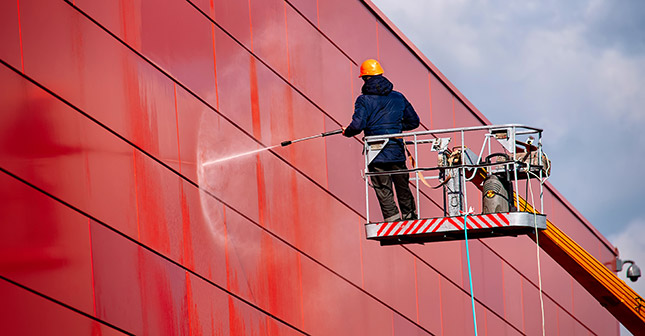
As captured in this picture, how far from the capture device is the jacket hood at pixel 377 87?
48.3ft

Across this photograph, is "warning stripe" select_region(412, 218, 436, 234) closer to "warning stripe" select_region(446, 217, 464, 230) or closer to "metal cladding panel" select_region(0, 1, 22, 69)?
"warning stripe" select_region(446, 217, 464, 230)

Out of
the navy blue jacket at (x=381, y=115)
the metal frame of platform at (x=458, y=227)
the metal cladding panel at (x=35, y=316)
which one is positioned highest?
the navy blue jacket at (x=381, y=115)

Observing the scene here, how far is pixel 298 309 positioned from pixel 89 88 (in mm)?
5570

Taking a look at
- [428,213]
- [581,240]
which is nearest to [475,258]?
[428,213]

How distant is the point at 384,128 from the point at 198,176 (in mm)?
2623

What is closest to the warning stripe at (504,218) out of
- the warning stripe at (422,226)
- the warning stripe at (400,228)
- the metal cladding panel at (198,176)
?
the warning stripe at (422,226)

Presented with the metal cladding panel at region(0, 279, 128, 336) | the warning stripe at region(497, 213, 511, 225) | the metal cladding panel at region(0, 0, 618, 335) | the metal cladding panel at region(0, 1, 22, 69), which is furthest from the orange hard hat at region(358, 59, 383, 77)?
the metal cladding panel at region(0, 279, 128, 336)

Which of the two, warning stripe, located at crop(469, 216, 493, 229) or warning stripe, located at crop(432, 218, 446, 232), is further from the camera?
warning stripe, located at crop(432, 218, 446, 232)

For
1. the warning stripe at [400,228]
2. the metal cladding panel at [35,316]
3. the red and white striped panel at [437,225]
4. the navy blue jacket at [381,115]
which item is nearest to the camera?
the metal cladding panel at [35,316]

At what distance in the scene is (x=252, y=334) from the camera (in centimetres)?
1500

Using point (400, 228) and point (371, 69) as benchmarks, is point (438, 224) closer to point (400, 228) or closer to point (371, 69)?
point (400, 228)

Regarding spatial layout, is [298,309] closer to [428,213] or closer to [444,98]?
Result: [428,213]

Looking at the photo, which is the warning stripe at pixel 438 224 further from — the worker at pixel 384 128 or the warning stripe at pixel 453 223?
the worker at pixel 384 128

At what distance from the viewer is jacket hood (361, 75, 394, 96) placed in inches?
579
